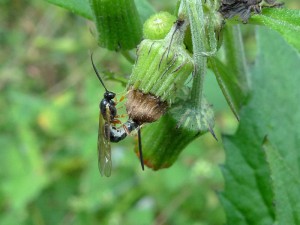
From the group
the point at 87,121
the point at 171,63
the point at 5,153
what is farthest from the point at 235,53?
the point at 5,153

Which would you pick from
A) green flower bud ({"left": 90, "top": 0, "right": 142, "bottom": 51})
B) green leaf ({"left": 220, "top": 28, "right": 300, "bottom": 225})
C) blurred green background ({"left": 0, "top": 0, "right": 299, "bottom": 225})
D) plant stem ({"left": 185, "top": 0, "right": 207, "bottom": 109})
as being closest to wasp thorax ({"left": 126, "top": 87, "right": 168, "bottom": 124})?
plant stem ({"left": 185, "top": 0, "right": 207, "bottom": 109})

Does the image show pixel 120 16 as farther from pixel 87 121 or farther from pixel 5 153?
pixel 5 153

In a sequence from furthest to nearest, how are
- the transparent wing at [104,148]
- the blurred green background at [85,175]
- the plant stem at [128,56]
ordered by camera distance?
the blurred green background at [85,175] → the plant stem at [128,56] → the transparent wing at [104,148]

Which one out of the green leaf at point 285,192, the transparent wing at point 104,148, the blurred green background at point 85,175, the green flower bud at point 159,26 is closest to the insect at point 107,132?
the transparent wing at point 104,148

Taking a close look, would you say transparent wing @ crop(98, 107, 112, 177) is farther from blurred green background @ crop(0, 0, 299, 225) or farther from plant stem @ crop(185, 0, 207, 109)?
blurred green background @ crop(0, 0, 299, 225)

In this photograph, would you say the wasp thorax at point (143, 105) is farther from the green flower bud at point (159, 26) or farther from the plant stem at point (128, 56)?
the plant stem at point (128, 56)

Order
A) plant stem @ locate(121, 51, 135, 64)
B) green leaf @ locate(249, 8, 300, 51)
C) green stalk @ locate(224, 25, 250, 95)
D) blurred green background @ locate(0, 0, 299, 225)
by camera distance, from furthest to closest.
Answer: blurred green background @ locate(0, 0, 299, 225) → plant stem @ locate(121, 51, 135, 64) → green stalk @ locate(224, 25, 250, 95) → green leaf @ locate(249, 8, 300, 51)
